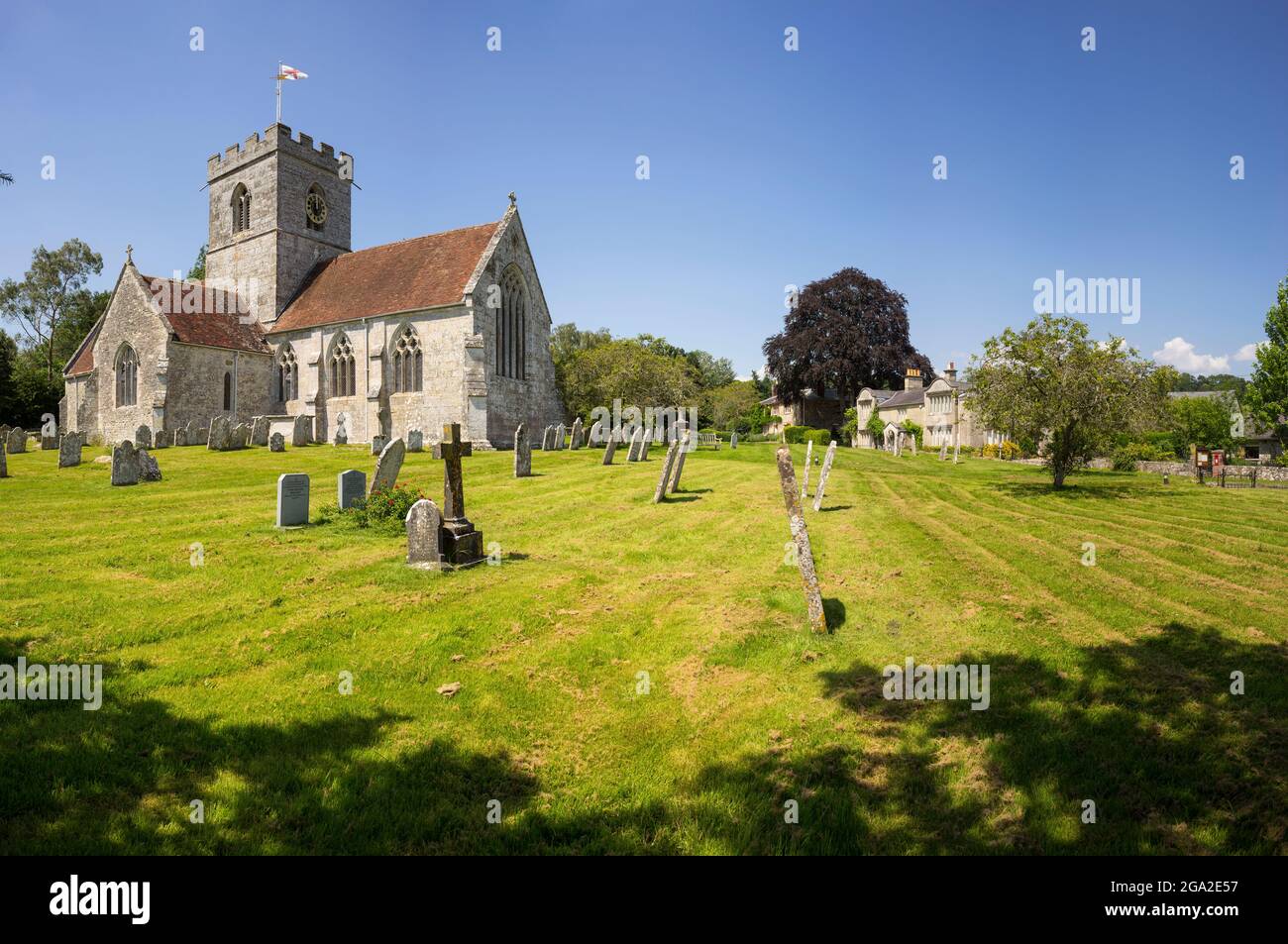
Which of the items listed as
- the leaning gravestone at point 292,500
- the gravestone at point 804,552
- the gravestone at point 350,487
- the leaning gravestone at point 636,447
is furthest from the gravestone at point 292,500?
the leaning gravestone at point 636,447

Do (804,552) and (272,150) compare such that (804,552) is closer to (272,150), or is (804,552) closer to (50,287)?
(272,150)

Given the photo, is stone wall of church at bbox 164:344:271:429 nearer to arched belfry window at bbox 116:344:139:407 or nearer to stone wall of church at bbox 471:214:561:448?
arched belfry window at bbox 116:344:139:407

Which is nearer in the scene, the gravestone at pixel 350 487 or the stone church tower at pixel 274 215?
the gravestone at pixel 350 487

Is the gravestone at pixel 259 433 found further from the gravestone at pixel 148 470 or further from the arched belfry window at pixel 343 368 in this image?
the gravestone at pixel 148 470

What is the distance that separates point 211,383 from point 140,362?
3.59 meters

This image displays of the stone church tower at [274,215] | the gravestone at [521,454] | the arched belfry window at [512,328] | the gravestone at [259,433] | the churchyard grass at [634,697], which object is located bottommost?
the churchyard grass at [634,697]

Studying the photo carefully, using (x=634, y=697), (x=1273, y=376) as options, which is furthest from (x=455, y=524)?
(x=1273, y=376)

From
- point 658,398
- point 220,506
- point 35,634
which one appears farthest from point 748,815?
point 658,398

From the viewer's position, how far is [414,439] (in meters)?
28.0

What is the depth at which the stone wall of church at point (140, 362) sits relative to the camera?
31.2 meters

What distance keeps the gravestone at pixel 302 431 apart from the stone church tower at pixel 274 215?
938 centimetres

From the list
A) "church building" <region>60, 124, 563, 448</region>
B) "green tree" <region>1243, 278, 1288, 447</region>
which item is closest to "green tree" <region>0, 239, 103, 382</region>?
"church building" <region>60, 124, 563, 448</region>

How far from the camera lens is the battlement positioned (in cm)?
3528
